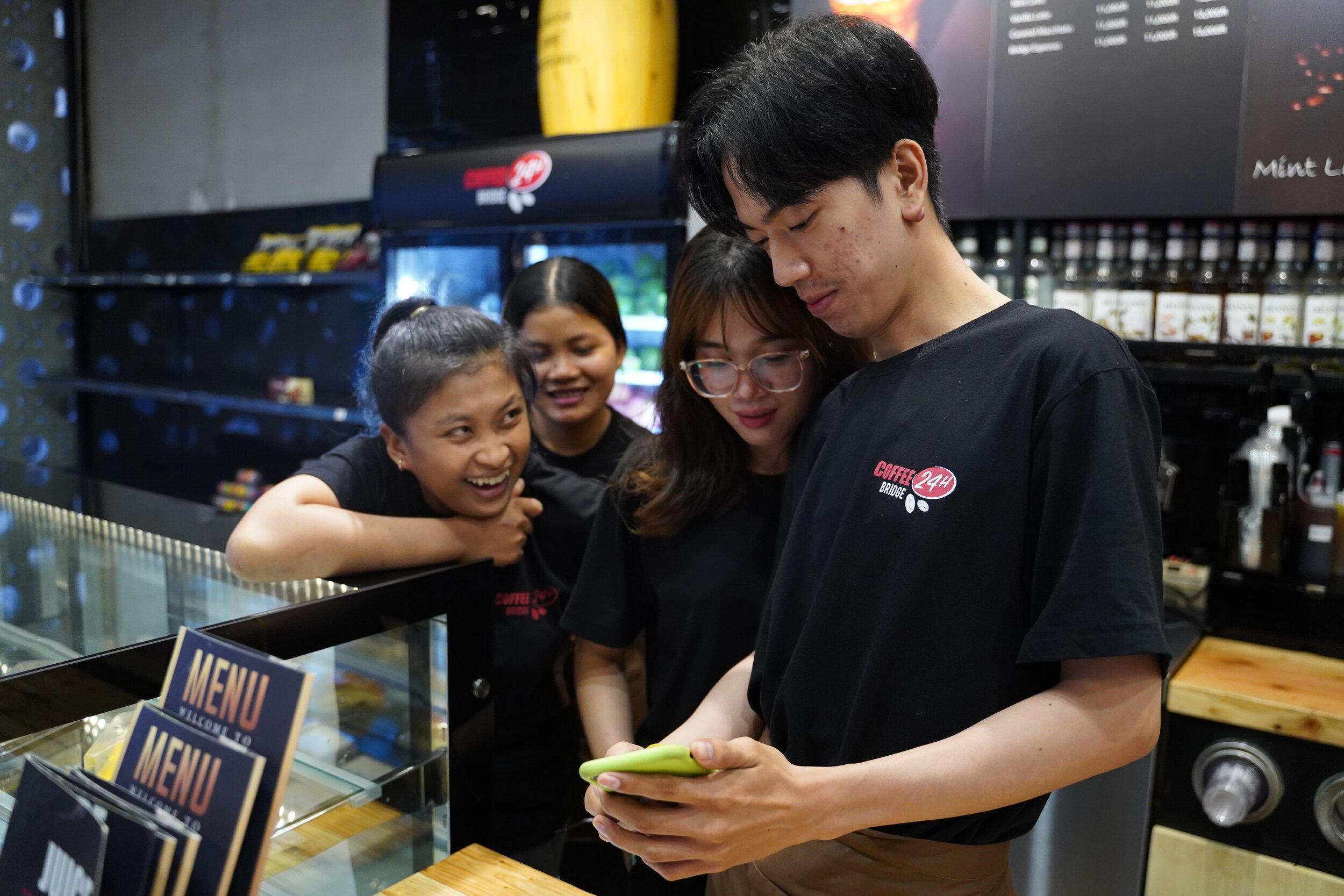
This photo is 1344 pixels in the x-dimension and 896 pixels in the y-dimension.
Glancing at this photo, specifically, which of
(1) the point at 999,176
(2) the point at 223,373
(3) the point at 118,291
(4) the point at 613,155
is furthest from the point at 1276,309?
(3) the point at 118,291

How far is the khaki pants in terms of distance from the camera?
3.76 ft

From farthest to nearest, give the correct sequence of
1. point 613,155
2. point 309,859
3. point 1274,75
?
point 613,155 < point 1274,75 < point 309,859

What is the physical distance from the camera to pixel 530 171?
2.99 m

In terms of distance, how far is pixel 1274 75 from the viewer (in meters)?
2.22

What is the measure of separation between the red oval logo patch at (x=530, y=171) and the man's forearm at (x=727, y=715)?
195cm

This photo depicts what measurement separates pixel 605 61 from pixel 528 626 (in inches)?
78.6

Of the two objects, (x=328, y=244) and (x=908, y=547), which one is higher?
(x=328, y=244)

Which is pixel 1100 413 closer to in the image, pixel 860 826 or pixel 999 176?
pixel 860 826

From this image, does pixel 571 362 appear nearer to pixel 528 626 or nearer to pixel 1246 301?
pixel 528 626

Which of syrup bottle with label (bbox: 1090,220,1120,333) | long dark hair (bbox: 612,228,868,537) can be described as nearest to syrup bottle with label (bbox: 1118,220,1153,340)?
syrup bottle with label (bbox: 1090,220,1120,333)

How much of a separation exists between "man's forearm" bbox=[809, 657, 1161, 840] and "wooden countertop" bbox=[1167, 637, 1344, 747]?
1.20 meters

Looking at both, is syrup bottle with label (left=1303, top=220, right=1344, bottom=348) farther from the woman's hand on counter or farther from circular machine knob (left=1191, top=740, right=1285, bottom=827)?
the woman's hand on counter

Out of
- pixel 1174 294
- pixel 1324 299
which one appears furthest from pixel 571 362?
pixel 1324 299

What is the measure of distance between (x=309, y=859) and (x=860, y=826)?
Answer: 0.67m
